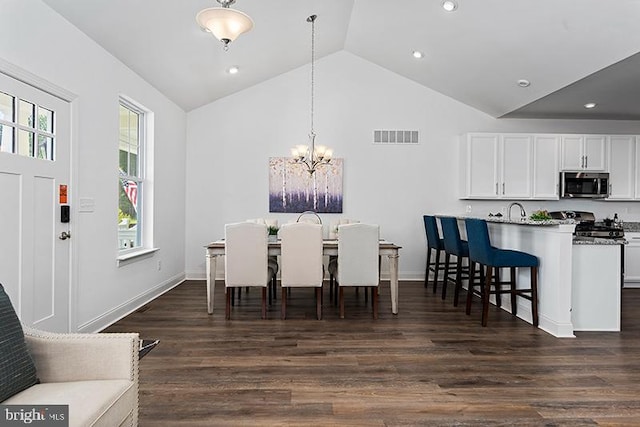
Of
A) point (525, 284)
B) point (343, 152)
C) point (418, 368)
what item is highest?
point (343, 152)

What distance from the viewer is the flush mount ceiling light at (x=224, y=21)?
102 inches

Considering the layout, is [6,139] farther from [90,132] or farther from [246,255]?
[246,255]

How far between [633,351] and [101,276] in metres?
4.53

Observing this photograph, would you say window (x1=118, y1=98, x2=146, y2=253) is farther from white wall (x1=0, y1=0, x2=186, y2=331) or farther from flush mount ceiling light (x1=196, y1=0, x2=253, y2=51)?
flush mount ceiling light (x1=196, y1=0, x2=253, y2=51)

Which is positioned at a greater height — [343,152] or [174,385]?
[343,152]

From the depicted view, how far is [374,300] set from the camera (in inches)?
162

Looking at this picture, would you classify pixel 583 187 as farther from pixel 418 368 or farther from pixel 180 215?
pixel 180 215

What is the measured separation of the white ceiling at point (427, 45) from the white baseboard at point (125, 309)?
8.09 ft

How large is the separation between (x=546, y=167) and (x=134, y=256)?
571cm

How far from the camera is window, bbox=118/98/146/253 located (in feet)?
14.4

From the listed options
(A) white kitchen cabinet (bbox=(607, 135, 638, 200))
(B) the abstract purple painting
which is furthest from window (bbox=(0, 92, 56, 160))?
Answer: (A) white kitchen cabinet (bbox=(607, 135, 638, 200))

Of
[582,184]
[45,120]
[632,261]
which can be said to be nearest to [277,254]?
[45,120]

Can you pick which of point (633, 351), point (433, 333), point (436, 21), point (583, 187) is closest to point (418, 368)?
point (433, 333)

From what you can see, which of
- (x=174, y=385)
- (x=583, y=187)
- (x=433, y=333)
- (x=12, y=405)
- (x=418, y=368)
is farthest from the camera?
(x=583, y=187)
